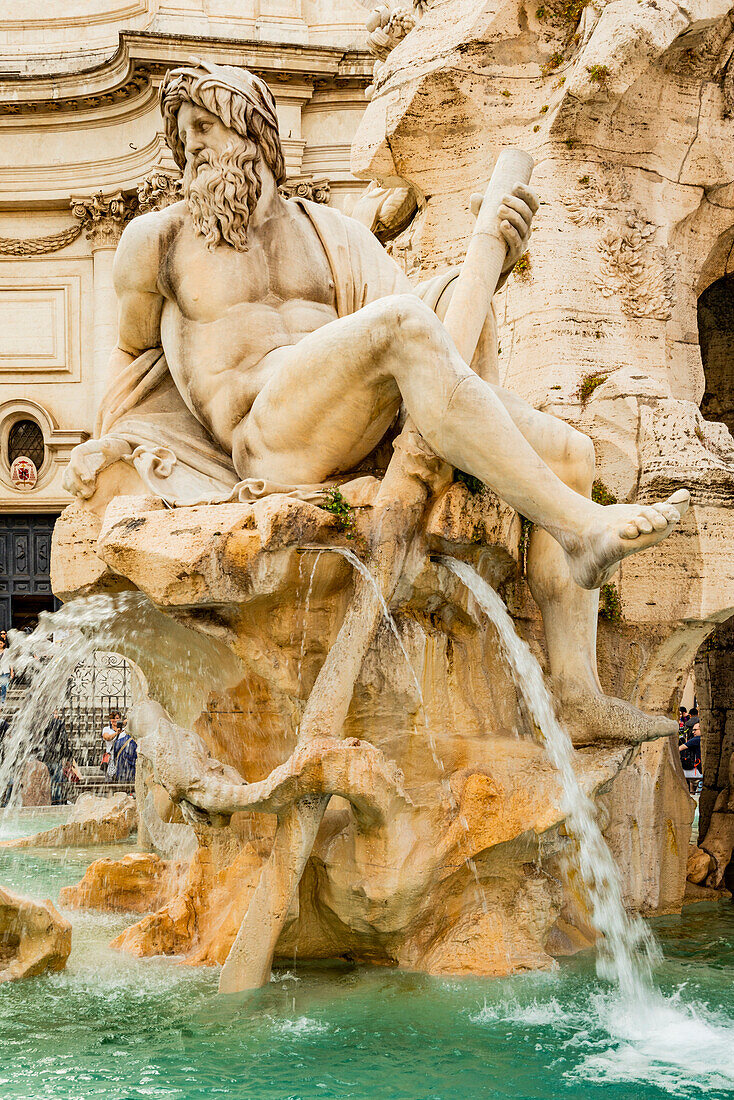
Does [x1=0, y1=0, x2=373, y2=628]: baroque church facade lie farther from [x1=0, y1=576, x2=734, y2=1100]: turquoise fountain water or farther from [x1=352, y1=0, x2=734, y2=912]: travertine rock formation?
[x1=0, y1=576, x2=734, y2=1100]: turquoise fountain water

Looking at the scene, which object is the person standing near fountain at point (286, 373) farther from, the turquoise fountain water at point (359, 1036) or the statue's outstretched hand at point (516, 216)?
the turquoise fountain water at point (359, 1036)

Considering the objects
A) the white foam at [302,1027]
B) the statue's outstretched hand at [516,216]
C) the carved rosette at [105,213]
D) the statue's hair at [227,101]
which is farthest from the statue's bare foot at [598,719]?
the carved rosette at [105,213]

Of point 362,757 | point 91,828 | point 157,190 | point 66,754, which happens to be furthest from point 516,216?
point 157,190

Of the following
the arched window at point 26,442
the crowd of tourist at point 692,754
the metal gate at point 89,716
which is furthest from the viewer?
the arched window at point 26,442

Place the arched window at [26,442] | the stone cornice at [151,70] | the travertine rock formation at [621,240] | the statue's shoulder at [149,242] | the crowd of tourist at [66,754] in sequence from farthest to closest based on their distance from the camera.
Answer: the arched window at [26,442] < the stone cornice at [151,70] < the crowd of tourist at [66,754] < the travertine rock formation at [621,240] < the statue's shoulder at [149,242]

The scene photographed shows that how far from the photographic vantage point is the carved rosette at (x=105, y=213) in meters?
21.8

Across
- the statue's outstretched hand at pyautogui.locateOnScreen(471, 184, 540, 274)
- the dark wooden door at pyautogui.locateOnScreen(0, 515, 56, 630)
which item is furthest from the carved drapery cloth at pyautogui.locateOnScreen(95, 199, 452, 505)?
the dark wooden door at pyautogui.locateOnScreen(0, 515, 56, 630)

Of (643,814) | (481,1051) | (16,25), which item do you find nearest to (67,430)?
(16,25)

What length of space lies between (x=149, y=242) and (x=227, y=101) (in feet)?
2.03

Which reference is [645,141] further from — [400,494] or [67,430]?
[67,430]

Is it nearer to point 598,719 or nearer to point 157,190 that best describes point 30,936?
point 598,719

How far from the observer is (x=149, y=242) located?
16.4 feet

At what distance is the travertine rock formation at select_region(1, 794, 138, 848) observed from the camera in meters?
8.37

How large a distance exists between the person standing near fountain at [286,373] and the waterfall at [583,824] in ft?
0.41
